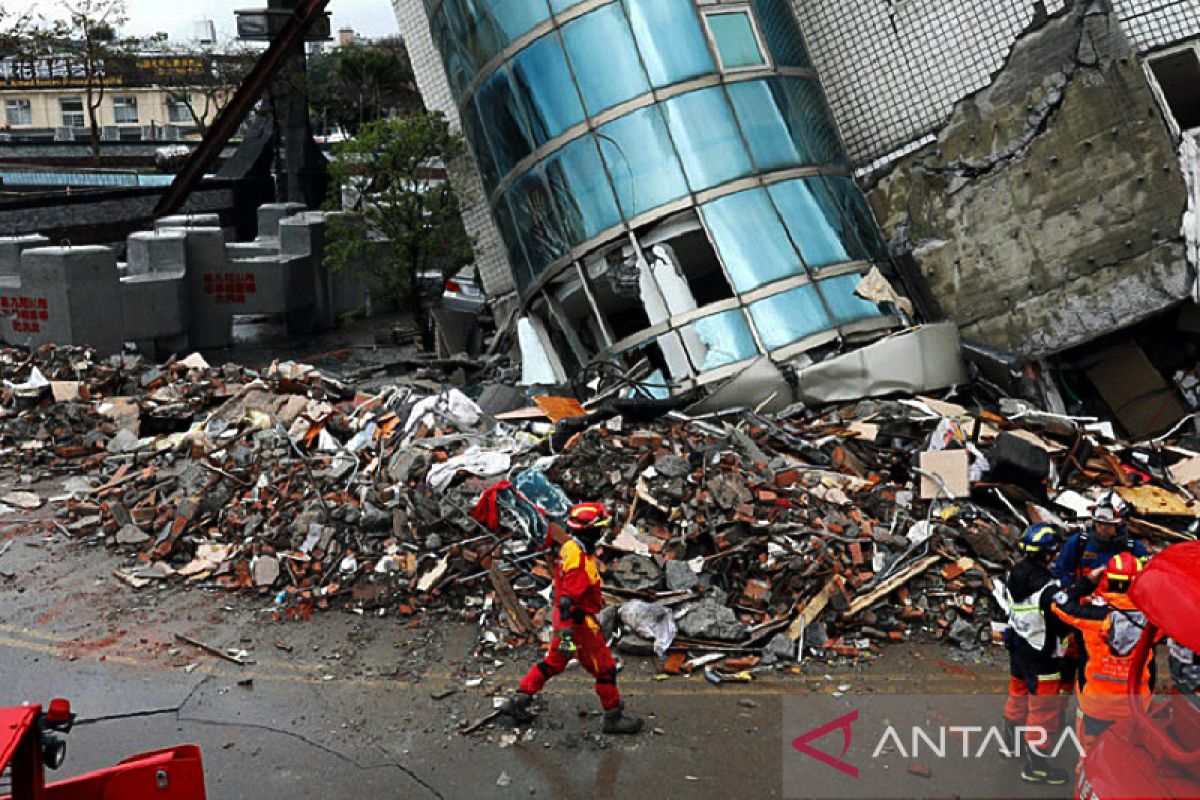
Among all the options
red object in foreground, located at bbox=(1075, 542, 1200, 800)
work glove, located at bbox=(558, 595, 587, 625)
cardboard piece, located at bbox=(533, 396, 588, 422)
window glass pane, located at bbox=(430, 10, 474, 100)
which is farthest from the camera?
window glass pane, located at bbox=(430, 10, 474, 100)

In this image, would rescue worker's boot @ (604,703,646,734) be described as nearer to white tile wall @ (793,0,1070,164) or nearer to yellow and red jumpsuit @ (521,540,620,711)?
yellow and red jumpsuit @ (521,540,620,711)

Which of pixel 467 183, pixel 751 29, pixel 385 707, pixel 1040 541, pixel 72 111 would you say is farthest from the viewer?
pixel 72 111

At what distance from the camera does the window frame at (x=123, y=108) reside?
63.0 meters

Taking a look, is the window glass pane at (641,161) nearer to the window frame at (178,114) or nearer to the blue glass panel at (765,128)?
the blue glass panel at (765,128)

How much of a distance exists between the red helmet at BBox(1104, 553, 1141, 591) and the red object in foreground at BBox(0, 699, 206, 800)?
4534mm

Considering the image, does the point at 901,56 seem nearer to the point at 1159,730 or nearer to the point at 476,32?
the point at 476,32

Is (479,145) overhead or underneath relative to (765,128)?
overhead

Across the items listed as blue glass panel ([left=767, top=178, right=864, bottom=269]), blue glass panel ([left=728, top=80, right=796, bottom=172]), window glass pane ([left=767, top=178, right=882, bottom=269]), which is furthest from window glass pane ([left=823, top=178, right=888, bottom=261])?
blue glass panel ([left=728, top=80, right=796, bottom=172])

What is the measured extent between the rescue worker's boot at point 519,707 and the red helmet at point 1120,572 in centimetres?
348

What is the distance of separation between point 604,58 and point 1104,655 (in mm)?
9164

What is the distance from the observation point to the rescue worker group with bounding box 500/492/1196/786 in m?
5.66

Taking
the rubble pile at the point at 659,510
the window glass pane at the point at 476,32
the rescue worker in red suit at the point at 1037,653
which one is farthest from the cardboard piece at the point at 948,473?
the window glass pane at the point at 476,32

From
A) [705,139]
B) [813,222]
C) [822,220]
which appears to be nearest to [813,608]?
[813,222]

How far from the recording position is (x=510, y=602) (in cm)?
881
